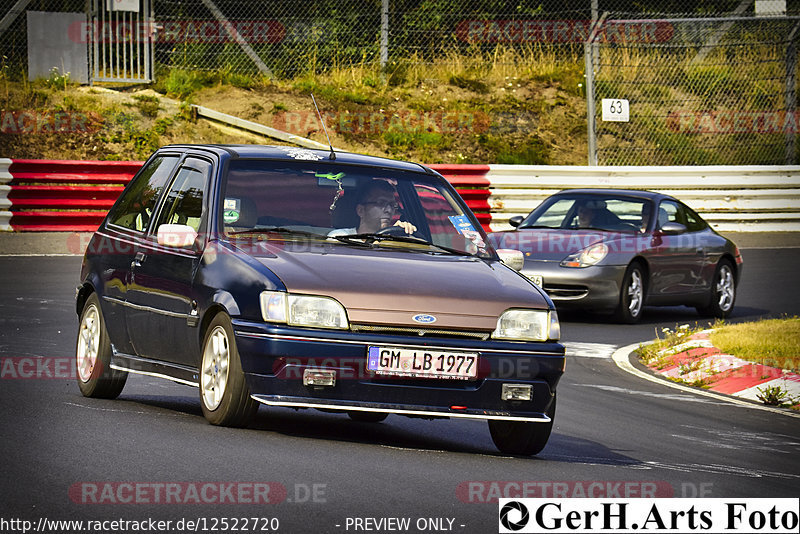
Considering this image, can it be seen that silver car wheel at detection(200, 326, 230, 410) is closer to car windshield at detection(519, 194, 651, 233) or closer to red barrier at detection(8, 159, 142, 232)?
car windshield at detection(519, 194, 651, 233)

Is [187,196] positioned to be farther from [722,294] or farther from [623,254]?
[722,294]

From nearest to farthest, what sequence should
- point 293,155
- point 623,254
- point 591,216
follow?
point 293,155 < point 623,254 < point 591,216

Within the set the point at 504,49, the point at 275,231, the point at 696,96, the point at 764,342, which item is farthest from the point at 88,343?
the point at 504,49

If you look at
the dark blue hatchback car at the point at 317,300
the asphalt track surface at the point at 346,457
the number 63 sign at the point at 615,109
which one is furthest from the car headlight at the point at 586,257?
the number 63 sign at the point at 615,109

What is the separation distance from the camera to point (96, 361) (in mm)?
8812

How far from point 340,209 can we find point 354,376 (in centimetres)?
148

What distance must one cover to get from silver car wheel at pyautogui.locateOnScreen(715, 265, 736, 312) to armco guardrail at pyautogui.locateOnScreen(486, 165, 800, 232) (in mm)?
6371

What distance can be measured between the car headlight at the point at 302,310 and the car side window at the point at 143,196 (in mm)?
1951

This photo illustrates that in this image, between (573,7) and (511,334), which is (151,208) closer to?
(511,334)

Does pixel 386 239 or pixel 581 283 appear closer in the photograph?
pixel 386 239

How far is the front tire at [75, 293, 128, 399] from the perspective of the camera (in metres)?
8.77

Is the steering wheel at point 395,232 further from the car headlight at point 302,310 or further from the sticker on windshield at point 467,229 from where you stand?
Result: the car headlight at point 302,310

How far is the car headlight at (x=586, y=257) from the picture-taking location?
1507 cm

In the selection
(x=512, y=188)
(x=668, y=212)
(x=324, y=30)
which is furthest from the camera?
(x=324, y=30)
